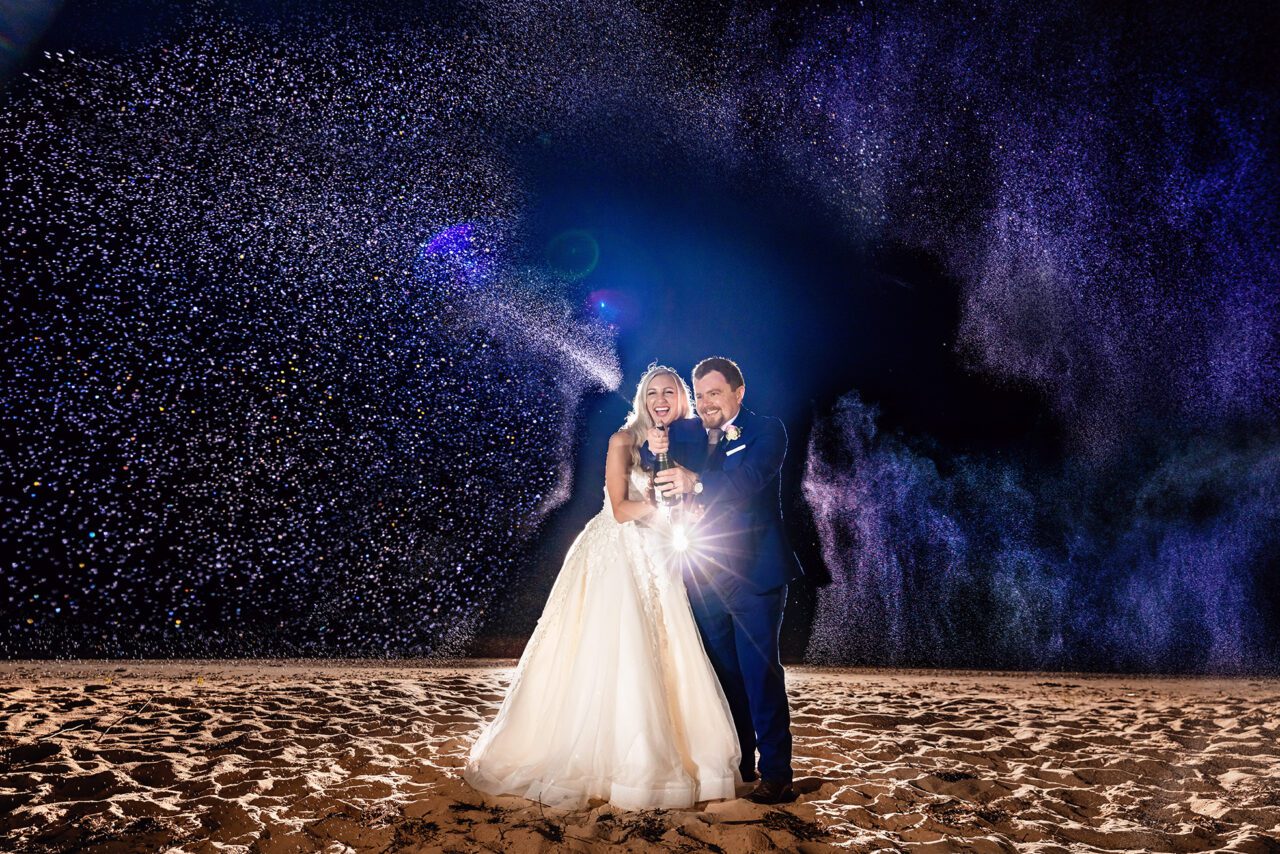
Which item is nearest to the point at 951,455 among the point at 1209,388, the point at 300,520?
the point at 1209,388

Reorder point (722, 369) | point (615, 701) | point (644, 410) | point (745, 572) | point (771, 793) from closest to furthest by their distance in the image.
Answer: point (615, 701), point (771, 793), point (745, 572), point (722, 369), point (644, 410)

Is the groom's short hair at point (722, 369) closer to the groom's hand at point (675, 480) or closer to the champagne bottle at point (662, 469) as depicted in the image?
the champagne bottle at point (662, 469)

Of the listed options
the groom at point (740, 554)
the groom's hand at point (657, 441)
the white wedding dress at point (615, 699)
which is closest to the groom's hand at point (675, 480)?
the groom at point (740, 554)

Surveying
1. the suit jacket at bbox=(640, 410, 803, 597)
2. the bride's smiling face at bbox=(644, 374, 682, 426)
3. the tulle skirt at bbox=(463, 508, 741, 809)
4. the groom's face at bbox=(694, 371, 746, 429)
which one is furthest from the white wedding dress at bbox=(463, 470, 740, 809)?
the groom's face at bbox=(694, 371, 746, 429)

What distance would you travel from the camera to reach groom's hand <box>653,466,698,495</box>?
10.7 feet

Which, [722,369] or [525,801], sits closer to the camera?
[525,801]

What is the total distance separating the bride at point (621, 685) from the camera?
3033mm

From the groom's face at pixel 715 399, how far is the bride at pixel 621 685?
13 centimetres

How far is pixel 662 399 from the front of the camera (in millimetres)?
3492

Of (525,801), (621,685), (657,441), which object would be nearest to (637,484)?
(657,441)

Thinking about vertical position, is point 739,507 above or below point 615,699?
above

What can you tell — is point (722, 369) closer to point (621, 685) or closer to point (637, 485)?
point (637, 485)

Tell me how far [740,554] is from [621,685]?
0.86 m

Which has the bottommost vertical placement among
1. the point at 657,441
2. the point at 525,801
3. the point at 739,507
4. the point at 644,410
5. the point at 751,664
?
the point at 525,801
